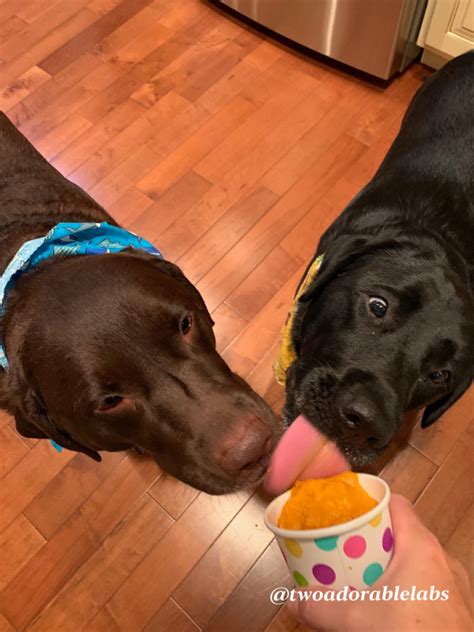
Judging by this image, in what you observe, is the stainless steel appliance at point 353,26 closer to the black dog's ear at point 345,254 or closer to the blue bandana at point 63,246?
the black dog's ear at point 345,254

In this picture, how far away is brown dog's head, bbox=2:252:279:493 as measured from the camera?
1219 millimetres

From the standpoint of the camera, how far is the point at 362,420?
1.31 metres

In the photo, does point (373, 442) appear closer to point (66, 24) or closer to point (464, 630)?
point (464, 630)

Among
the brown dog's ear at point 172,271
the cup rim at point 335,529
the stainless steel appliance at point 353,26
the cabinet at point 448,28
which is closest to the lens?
the cup rim at point 335,529

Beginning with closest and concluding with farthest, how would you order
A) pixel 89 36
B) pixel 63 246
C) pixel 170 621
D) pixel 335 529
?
pixel 335 529
pixel 63 246
pixel 170 621
pixel 89 36

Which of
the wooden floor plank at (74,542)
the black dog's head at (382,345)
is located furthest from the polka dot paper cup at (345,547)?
the wooden floor plank at (74,542)

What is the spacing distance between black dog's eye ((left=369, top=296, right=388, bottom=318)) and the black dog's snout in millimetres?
228

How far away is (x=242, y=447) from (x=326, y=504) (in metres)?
0.25

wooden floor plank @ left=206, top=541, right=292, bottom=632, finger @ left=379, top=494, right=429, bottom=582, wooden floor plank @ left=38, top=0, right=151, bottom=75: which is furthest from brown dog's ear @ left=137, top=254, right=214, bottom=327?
wooden floor plank @ left=38, top=0, right=151, bottom=75

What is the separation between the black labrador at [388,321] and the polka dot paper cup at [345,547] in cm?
30

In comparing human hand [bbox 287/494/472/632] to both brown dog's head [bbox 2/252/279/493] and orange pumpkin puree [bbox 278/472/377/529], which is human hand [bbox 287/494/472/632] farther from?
brown dog's head [bbox 2/252/279/493]

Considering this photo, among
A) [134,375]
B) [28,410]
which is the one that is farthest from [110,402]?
[28,410]

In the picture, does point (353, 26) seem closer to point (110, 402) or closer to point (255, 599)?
point (110, 402)

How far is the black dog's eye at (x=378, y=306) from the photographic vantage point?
1.40 metres
